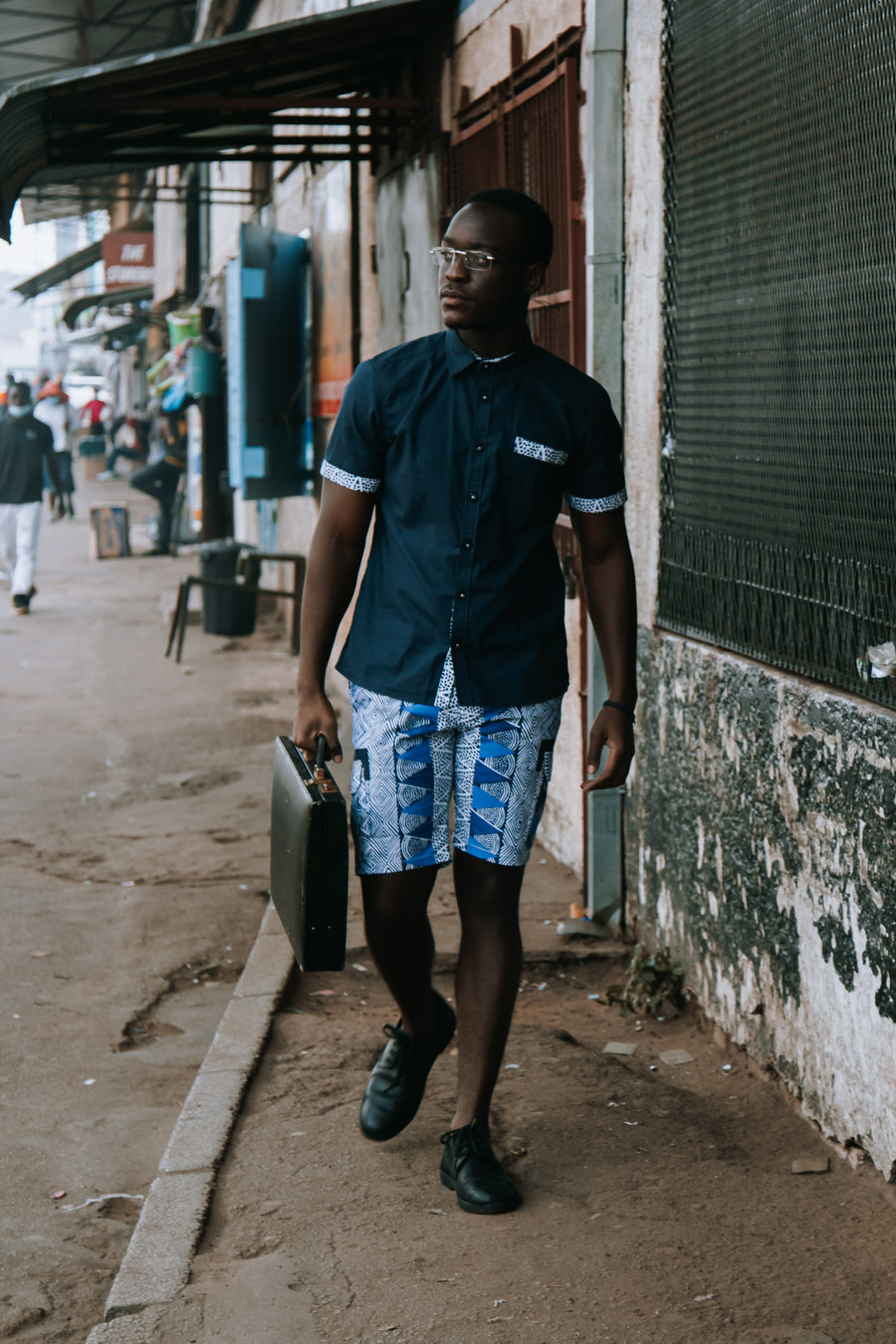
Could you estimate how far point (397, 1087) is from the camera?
10.7ft

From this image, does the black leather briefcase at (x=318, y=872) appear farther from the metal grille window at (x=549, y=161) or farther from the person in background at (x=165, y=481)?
the person in background at (x=165, y=481)

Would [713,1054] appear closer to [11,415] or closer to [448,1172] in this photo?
[448,1172]

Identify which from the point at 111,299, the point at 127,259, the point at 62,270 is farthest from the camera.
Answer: the point at 62,270

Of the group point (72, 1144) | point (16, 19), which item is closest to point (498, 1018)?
point (72, 1144)

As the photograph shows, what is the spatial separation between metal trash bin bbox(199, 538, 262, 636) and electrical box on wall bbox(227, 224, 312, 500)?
2.83 ft

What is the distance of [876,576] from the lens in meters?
3.02

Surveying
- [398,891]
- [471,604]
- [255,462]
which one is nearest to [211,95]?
[255,462]

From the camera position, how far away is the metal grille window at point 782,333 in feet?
9.92

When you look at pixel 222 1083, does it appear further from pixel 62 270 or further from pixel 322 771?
pixel 62 270

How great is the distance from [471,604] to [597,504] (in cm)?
34

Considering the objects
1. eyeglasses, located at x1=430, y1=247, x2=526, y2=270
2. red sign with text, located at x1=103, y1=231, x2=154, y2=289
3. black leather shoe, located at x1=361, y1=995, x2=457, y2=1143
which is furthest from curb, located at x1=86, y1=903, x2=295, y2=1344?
red sign with text, located at x1=103, y1=231, x2=154, y2=289

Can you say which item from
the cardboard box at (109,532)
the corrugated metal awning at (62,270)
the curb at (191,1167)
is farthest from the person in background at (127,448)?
the curb at (191,1167)

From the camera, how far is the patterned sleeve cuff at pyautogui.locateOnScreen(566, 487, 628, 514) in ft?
9.81

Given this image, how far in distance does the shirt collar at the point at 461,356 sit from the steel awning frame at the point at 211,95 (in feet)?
13.5
